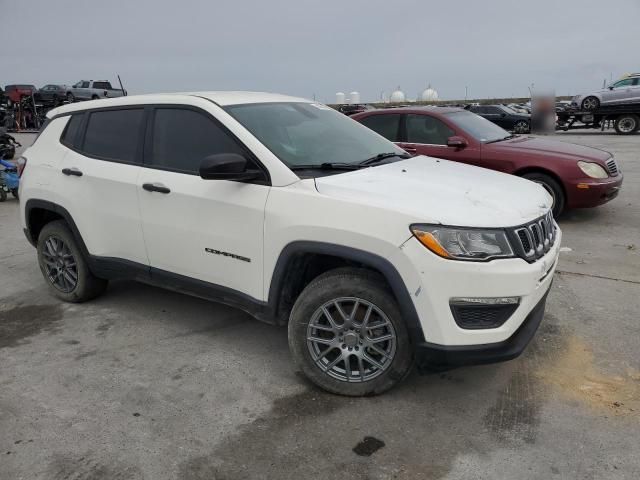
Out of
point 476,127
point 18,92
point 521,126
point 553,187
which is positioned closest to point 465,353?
point 553,187

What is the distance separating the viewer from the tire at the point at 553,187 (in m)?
7.10

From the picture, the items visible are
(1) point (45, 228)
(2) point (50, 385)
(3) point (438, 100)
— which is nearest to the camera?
(2) point (50, 385)

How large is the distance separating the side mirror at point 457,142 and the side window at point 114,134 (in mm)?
4384

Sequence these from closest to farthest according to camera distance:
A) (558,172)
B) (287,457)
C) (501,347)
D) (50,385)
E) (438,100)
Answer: (287,457), (501,347), (50,385), (558,172), (438,100)

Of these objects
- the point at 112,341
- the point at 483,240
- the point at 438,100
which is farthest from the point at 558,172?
the point at 438,100

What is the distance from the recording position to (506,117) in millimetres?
24312

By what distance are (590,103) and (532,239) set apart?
23448 mm

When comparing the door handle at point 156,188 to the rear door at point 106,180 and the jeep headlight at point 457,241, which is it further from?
the jeep headlight at point 457,241

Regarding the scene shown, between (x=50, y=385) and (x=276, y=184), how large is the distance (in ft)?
6.20

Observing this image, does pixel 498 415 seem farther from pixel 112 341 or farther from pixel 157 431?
pixel 112 341

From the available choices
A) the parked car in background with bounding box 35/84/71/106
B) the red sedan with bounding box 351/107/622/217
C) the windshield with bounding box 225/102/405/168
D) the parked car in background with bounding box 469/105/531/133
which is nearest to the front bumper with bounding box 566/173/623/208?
the red sedan with bounding box 351/107/622/217

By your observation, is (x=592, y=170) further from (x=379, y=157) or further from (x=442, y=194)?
(x=442, y=194)

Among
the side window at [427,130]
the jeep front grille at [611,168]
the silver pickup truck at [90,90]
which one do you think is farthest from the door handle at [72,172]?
the silver pickup truck at [90,90]

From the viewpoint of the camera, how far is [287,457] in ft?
8.75
